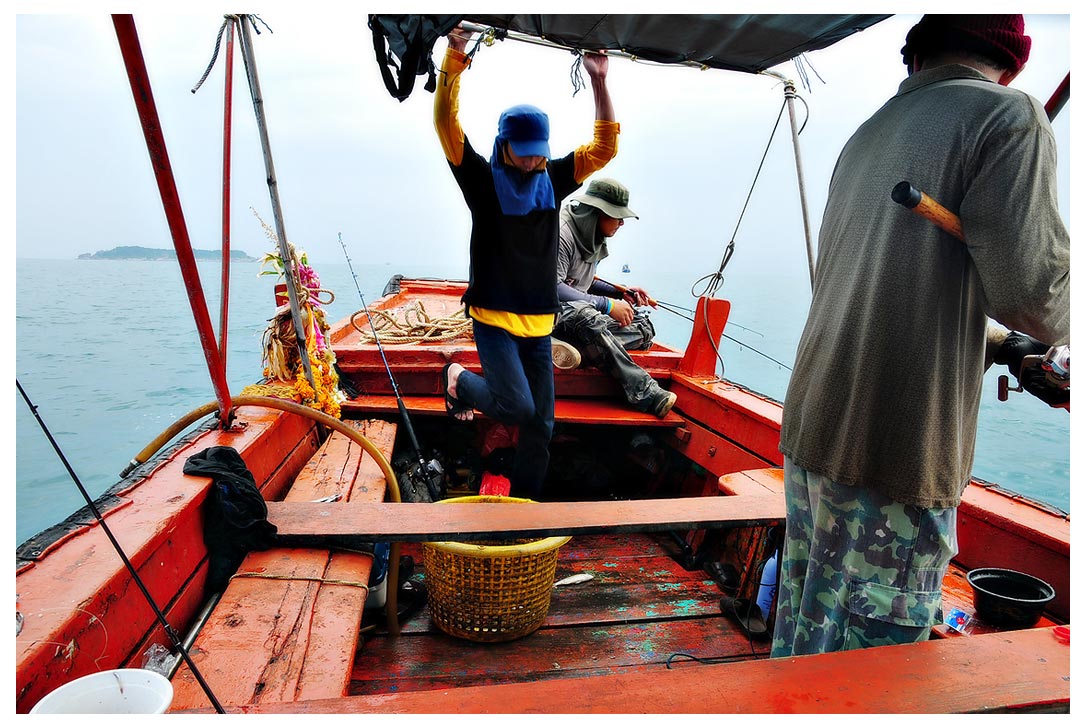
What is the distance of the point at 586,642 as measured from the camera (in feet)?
8.12

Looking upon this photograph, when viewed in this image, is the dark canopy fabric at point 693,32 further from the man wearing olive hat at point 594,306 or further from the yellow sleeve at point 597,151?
the man wearing olive hat at point 594,306

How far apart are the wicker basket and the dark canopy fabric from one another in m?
1.83

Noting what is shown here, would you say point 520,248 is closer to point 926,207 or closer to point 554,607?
point 554,607

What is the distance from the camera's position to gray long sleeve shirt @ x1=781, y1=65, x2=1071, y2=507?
3.76 feet

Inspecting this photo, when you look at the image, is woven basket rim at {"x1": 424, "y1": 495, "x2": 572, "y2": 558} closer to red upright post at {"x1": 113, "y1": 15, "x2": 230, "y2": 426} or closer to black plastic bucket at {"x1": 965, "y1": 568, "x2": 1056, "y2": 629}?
red upright post at {"x1": 113, "y1": 15, "x2": 230, "y2": 426}

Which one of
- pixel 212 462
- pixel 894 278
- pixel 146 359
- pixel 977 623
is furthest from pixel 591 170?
pixel 146 359

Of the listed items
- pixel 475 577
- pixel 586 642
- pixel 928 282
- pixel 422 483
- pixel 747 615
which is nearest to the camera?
pixel 928 282

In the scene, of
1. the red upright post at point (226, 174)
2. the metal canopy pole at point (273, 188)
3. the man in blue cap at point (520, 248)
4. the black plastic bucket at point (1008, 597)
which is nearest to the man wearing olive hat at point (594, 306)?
the man in blue cap at point (520, 248)

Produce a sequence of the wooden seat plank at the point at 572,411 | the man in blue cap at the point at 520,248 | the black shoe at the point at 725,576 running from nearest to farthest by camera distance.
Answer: the man in blue cap at the point at 520,248, the black shoe at the point at 725,576, the wooden seat plank at the point at 572,411

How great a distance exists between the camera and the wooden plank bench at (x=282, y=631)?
136cm

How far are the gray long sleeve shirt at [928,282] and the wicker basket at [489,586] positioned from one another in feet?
3.72

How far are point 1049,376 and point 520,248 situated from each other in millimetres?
2016

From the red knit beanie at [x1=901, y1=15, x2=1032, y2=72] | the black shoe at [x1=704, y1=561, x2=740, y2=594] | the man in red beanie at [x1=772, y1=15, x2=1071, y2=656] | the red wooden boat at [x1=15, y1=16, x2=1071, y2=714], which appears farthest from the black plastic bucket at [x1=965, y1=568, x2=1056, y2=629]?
the red knit beanie at [x1=901, y1=15, x2=1032, y2=72]

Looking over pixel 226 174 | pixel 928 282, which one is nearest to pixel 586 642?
pixel 928 282
